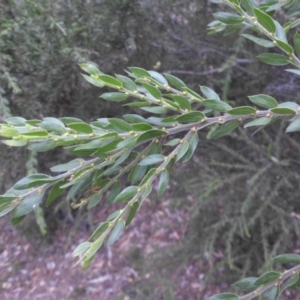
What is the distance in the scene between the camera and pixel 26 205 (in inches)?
29.1

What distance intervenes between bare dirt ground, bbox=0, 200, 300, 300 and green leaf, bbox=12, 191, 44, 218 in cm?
173

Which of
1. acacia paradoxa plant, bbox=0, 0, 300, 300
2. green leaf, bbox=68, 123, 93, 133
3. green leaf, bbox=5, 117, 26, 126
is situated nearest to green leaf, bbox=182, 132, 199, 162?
acacia paradoxa plant, bbox=0, 0, 300, 300

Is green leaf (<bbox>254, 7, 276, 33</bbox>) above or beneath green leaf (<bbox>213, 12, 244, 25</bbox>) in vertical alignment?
above

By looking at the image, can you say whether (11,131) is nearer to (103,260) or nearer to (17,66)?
(17,66)

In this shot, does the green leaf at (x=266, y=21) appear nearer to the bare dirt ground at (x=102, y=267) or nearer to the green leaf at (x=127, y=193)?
the green leaf at (x=127, y=193)

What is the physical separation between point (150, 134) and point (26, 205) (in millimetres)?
273

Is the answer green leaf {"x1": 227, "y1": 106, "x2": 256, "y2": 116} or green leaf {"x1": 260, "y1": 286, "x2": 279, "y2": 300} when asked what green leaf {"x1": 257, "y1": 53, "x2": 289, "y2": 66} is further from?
green leaf {"x1": 260, "y1": 286, "x2": 279, "y2": 300}

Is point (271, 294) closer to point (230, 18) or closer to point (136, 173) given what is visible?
point (136, 173)

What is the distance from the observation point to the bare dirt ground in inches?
97.3

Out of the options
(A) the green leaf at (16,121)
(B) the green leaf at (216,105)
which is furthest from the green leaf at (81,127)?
(B) the green leaf at (216,105)

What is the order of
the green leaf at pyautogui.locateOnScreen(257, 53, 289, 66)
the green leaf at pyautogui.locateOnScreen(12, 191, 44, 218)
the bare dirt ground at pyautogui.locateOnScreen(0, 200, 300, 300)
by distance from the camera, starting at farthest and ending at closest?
the bare dirt ground at pyautogui.locateOnScreen(0, 200, 300, 300) < the green leaf at pyautogui.locateOnScreen(257, 53, 289, 66) < the green leaf at pyautogui.locateOnScreen(12, 191, 44, 218)

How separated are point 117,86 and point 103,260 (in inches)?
89.0

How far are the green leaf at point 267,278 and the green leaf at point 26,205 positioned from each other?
48 cm

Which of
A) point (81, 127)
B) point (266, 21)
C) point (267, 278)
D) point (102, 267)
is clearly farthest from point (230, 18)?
point (102, 267)
